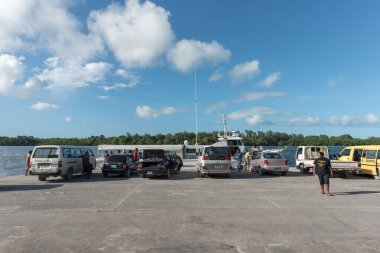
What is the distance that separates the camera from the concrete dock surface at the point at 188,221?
707 centimetres

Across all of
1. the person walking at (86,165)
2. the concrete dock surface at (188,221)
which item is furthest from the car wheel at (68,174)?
the concrete dock surface at (188,221)

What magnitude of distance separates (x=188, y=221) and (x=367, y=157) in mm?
17694

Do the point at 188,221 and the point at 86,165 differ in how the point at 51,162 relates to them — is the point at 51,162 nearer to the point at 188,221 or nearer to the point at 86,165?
the point at 86,165

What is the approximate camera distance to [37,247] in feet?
22.7

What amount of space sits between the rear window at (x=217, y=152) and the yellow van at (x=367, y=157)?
8.72 m

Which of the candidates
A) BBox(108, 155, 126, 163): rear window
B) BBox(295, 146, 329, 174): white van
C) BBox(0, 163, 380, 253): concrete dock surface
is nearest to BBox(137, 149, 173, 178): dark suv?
BBox(108, 155, 126, 163): rear window

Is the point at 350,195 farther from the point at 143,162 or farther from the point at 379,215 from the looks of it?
the point at 143,162

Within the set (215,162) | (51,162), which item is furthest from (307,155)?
(51,162)

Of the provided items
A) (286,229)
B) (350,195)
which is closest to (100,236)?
(286,229)

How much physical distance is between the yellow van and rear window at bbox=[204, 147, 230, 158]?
28.6 ft

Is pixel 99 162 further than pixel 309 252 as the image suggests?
Yes

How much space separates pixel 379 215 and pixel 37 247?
8822mm

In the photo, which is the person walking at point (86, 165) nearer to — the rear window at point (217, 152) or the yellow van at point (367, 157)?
the rear window at point (217, 152)

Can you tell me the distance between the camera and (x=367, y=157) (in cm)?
2303
